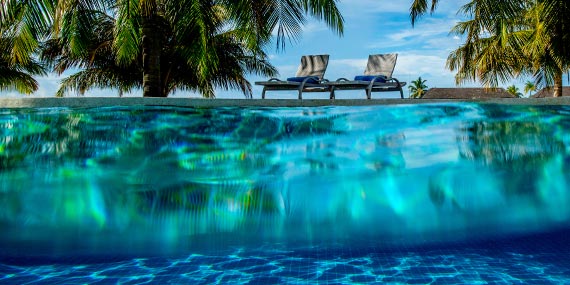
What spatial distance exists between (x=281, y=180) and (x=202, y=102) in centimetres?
180

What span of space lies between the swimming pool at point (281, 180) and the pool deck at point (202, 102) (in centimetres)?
12

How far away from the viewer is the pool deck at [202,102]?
8.28 meters

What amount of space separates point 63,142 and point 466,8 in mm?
14662

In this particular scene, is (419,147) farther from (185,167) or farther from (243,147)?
(185,167)

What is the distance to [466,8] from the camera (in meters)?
18.7

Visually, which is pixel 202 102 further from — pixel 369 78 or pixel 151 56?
pixel 369 78

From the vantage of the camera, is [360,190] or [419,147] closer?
[419,147]

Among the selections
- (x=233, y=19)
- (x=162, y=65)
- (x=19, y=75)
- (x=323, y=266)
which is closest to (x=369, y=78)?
(x=233, y=19)

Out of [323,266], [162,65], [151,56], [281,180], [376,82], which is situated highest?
[162,65]

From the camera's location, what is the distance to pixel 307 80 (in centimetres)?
1152

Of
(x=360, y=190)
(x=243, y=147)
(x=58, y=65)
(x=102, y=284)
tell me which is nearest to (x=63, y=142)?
(x=243, y=147)

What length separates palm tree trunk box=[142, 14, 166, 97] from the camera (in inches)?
479

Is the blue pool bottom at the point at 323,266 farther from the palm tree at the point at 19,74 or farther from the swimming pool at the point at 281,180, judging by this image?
the palm tree at the point at 19,74

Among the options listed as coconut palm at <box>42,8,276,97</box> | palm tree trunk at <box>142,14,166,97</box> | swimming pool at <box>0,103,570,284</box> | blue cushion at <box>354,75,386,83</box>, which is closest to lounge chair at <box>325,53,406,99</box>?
blue cushion at <box>354,75,386,83</box>
